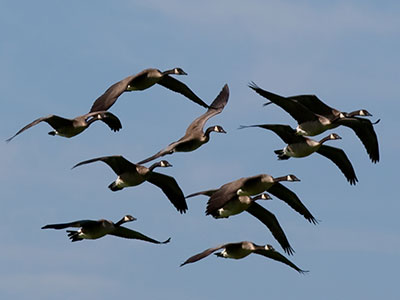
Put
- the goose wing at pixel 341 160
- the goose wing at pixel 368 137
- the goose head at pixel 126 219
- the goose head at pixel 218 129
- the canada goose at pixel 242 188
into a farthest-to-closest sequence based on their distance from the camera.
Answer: the goose wing at pixel 341 160 < the goose wing at pixel 368 137 < the goose head at pixel 218 129 < the goose head at pixel 126 219 < the canada goose at pixel 242 188

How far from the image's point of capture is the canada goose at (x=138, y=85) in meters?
32.5

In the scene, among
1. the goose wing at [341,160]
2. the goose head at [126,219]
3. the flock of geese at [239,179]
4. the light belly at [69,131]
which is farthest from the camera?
the goose wing at [341,160]

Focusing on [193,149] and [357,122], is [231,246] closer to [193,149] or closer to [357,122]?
[193,149]

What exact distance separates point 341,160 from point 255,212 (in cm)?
325

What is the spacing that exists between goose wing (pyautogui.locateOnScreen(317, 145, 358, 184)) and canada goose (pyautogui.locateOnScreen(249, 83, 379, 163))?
89cm

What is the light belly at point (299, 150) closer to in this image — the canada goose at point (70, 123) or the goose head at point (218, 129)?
the goose head at point (218, 129)

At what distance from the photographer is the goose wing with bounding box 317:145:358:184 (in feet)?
116

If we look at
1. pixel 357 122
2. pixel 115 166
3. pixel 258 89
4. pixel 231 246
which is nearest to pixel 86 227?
pixel 115 166

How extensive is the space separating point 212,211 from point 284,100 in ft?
13.2

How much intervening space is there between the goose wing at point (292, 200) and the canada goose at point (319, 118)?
7.99 feet

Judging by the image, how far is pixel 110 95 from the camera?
1294 inches

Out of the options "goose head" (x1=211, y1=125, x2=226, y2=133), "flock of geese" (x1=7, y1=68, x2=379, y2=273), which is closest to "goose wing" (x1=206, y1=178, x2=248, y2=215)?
"flock of geese" (x1=7, y1=68, x2=379, y2=273)

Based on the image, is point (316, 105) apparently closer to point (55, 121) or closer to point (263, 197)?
point (263, 197)

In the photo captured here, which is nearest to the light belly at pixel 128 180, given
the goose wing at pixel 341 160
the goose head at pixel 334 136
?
the goose head at pixel 334 136
